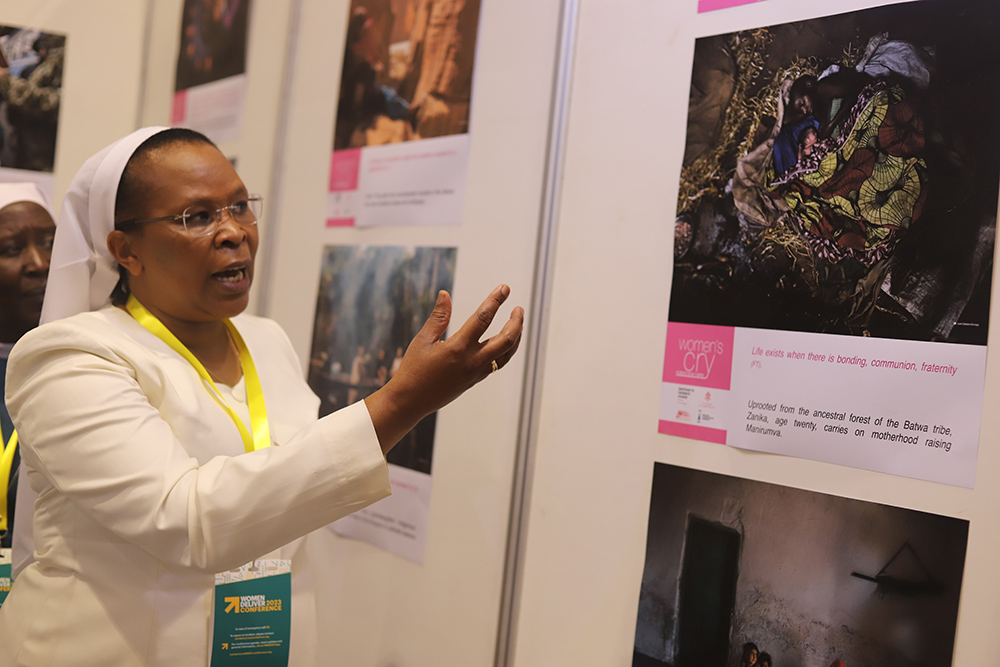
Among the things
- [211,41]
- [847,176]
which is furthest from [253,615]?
[211,41]

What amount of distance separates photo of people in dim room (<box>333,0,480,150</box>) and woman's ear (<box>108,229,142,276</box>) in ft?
3.03

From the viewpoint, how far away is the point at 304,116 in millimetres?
2699

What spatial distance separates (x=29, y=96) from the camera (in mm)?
3287

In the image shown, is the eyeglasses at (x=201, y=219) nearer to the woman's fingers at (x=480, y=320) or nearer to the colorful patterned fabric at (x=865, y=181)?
the woman's fingers at (x=480, y=320)

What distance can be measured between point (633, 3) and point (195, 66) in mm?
2321

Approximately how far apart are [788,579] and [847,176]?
0.72 metres

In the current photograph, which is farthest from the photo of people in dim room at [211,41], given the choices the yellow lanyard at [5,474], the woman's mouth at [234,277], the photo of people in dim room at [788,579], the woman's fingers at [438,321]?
the photo of people in dim room at [788,579]

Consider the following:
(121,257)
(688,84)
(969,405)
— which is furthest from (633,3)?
(121,257)

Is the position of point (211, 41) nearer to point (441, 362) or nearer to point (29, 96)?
point (29, 96)

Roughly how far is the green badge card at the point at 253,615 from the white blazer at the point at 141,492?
3 cm

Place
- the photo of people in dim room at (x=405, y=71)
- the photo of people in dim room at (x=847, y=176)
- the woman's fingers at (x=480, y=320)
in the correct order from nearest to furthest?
the woman's fingers at (x=480, y=320) < the photo of people in dim room at (x=847, y=176) < the photo of people in dim room at (x=405, y=71)

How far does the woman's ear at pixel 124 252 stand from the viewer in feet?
4.91
